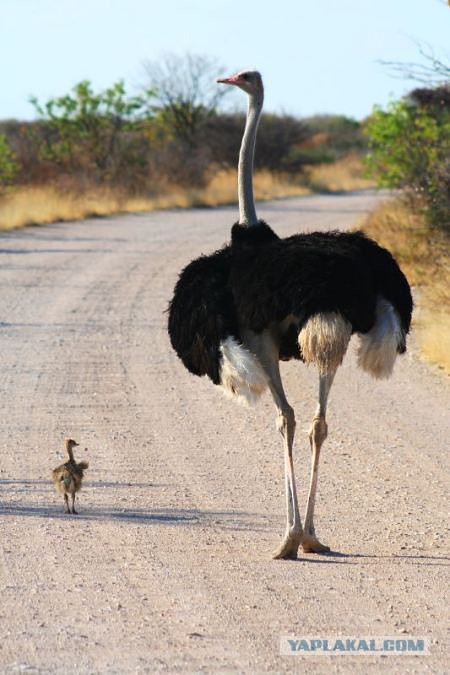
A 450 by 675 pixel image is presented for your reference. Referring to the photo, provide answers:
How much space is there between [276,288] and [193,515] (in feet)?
4.67

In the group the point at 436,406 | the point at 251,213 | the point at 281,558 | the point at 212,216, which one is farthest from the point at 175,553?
the point at 212,216

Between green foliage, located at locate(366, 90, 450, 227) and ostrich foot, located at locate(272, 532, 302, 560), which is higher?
green foliage, located at locate(366, 90, 450, 227)

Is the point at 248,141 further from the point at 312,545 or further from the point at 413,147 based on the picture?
the point at 413,147

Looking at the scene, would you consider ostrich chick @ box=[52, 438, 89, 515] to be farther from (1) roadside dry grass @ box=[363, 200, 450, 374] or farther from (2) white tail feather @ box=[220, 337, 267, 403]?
(1) roadside dry grass @ box=[363, 200, 450, 374]

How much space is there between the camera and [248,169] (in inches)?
269

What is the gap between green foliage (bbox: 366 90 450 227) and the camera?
18.4 metres

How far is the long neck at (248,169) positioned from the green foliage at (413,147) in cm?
1008

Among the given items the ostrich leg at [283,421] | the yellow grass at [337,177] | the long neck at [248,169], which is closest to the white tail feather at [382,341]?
the ostrich leg at [283,421]

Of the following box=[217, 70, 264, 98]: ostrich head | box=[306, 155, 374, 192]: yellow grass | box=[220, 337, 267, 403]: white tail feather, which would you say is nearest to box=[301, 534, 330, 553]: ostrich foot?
box=[220, 337, 267, 403]: white tail feather

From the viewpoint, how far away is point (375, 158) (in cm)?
2242

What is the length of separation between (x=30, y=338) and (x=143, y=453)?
4.50 m

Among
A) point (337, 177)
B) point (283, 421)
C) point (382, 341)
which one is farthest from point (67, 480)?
point (337, 177)

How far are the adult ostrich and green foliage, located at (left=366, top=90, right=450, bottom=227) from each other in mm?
10772

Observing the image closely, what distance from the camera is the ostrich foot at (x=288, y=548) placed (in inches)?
243
